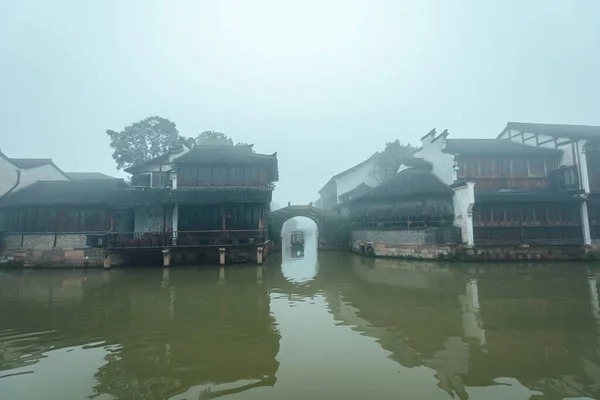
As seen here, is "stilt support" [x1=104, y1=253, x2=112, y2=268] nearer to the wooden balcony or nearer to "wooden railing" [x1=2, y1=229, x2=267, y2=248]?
"wooden railing" [x1=2, y1=229, x2=267, y2=248]

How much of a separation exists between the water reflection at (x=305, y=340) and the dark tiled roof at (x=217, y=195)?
7125 millimetres

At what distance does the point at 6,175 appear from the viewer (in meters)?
22.9

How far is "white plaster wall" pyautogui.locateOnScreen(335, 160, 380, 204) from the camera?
35.8 meters

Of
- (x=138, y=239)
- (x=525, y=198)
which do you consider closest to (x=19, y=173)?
(x=138, y=239)

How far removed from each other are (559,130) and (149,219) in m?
34.7

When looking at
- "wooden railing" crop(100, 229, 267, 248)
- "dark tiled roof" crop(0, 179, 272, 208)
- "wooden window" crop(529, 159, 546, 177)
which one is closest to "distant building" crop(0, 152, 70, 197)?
"dark tiled roof" crop(0, 179, 272, 208)

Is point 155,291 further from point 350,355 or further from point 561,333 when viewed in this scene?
point 561,333

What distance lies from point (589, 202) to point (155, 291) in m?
29.1

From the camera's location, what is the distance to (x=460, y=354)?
606 cm

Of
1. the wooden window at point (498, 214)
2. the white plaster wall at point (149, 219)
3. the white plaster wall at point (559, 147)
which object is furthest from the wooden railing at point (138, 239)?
the white plaster wall at point (559, 147)

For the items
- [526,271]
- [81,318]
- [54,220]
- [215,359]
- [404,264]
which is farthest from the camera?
[54,220]

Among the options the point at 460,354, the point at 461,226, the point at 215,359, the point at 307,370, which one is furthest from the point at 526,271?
the point at 215,359

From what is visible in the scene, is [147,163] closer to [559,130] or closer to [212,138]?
[212,138]

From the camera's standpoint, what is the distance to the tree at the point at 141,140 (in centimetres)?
3488
